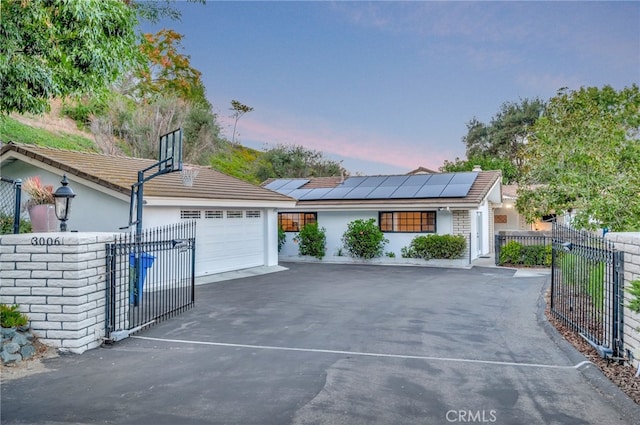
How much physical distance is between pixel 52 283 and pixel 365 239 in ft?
44.5

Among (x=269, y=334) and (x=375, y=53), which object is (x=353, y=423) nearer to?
(x=269, y=334)

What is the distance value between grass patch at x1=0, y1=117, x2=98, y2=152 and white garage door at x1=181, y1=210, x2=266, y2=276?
13.4m

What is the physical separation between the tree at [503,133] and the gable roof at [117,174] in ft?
111

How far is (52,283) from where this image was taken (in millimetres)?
5953

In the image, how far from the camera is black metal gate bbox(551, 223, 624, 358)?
18.3 ft

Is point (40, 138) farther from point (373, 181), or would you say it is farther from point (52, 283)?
point (52, 283)

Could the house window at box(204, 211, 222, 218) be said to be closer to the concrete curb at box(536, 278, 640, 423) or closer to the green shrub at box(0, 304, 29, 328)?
the green shrub at box(0, 304, 29, 328)

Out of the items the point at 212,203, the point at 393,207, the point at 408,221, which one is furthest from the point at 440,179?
the point at 212,203

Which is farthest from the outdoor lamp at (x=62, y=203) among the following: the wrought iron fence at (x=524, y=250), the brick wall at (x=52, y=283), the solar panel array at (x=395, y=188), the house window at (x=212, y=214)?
the wrought iron fence at (x=524, y=250)

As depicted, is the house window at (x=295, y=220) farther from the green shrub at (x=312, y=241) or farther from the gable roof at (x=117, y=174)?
the gable roof at (x=117, y=174)

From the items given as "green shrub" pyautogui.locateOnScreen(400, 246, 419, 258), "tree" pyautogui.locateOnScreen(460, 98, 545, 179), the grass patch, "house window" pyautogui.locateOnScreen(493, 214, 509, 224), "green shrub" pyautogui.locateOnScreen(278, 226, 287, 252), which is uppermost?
"tree" pyautogui.locateOnScreen(460, 98, 545, 179)

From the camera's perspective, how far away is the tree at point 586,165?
33.7ft

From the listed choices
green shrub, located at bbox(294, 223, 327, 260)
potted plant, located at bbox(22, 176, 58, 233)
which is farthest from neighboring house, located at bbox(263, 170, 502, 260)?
potted plant, located at bbox(22, 176, 58, 233)

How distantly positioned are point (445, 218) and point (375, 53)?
349 inches
